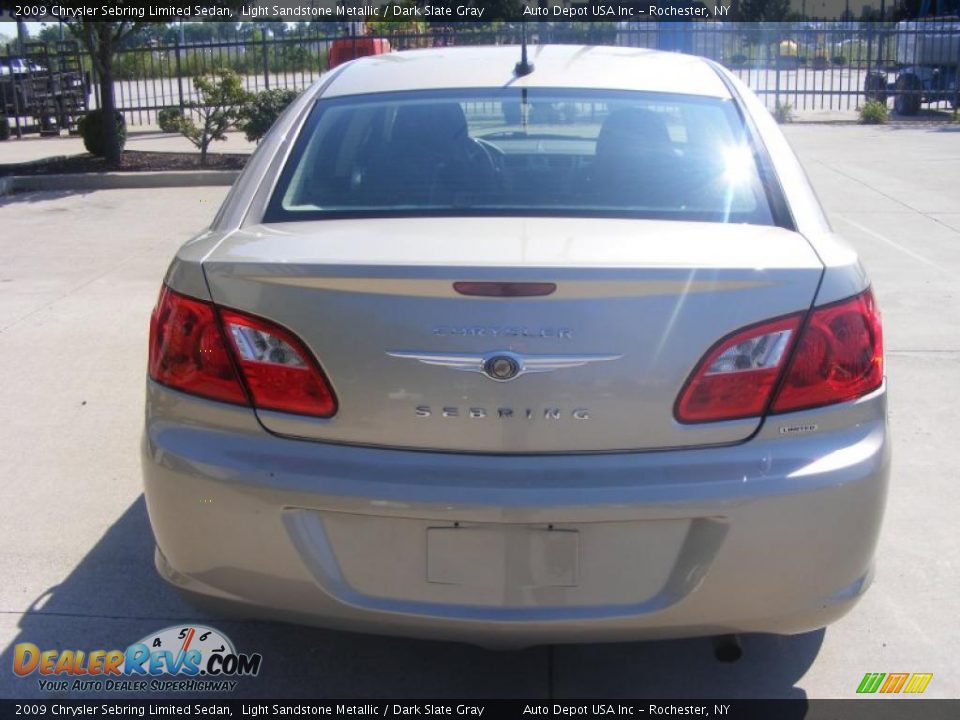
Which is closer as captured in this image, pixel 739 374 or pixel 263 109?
pixel 739 374

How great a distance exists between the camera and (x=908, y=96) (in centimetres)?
2197

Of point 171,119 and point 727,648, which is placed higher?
point 171,119

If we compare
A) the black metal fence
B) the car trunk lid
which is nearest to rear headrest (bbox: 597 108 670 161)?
the car trunk lid

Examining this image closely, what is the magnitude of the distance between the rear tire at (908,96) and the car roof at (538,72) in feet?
64.3

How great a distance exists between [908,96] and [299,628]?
21.3m

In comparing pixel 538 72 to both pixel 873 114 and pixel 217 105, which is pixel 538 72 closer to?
pixel 217 105

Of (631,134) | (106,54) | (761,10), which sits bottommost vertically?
(631,134)

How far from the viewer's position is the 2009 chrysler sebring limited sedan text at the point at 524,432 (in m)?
2.58

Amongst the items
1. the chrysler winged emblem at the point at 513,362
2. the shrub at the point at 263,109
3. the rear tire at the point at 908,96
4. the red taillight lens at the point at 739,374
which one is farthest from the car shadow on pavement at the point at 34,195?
the rear tire at the point at 908,96

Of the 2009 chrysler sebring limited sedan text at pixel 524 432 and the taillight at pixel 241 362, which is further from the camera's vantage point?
the taillight at pixel 241 362

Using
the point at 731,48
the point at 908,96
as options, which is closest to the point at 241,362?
the point at 908,96

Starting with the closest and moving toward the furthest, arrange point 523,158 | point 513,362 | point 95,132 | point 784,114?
point 513,362, point 523,158, point 95,132, point 784,114

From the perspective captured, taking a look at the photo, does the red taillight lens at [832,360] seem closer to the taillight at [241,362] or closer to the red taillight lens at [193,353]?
the taillight at [241,362]

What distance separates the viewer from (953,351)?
616cm
